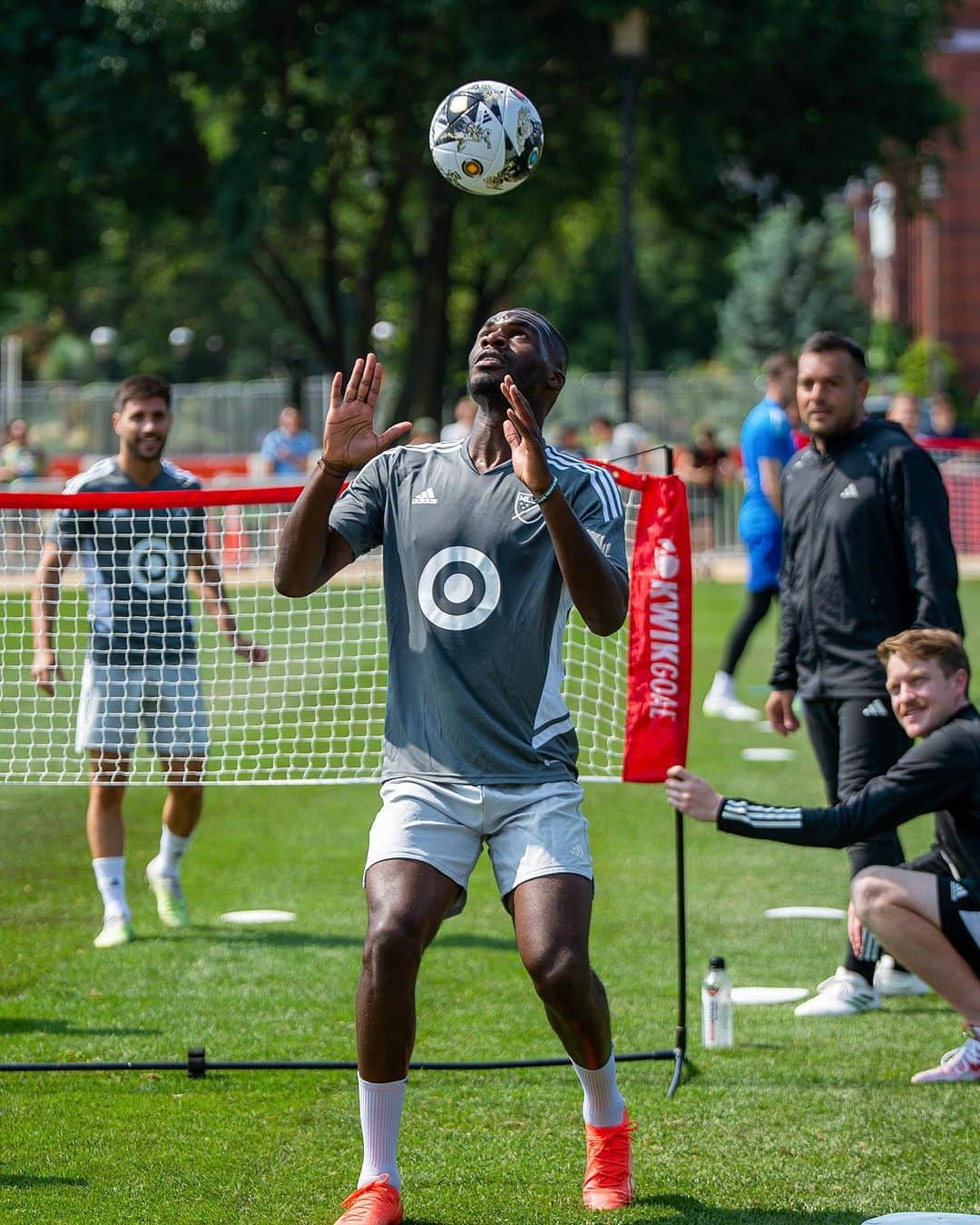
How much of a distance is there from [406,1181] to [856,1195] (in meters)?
1.19

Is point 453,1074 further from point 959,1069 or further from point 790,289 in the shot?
point 790,289

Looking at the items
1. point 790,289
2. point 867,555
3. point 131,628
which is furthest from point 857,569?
point 790,289

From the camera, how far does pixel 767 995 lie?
6535 mm

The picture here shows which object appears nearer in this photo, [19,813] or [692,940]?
[692,940]

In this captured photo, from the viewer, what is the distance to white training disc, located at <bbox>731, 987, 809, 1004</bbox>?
255 inches

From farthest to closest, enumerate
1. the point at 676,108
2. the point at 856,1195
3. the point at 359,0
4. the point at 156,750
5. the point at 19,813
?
the point at 676,108 → the point at 359,0 → the point at 19,813 → the point at 156,750 → the point at 856,1195

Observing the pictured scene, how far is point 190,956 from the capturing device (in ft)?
23.4

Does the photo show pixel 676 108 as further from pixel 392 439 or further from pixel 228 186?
pixel 392 439

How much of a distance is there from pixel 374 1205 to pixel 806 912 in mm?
3947

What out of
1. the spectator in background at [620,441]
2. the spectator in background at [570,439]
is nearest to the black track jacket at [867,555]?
the spectator in background at [620,441]

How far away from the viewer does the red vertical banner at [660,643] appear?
209 inches

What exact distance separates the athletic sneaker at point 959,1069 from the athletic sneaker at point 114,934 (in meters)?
3.41

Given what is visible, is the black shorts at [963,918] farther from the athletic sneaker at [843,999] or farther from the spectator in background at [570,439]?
the spectator in background at [570,439]

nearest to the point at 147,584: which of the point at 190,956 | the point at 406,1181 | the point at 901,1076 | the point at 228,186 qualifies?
the point at 190,956
